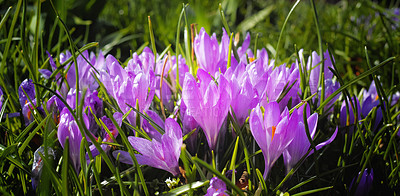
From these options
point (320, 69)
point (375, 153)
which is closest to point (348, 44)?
point (320, 69)

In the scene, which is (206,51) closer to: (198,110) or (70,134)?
(198,110)

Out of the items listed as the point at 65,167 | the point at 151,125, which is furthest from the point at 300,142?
the point at 65,167

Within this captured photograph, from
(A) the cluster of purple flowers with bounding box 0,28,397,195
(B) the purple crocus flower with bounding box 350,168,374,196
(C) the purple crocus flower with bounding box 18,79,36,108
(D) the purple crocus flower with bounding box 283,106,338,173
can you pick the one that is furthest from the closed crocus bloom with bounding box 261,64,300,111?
(C) the purple crocus flower with bounding box 18,79,36,108

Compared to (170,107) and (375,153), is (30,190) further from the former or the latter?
(375,153)

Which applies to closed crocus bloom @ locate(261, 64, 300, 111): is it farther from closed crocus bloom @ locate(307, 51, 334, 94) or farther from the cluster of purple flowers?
closed crocus bloom @ locate(307, 51, 334, 94)

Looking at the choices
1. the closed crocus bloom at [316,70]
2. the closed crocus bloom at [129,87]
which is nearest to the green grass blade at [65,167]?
the closed crocus bloom at [129,87]

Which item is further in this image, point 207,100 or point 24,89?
point 24,89

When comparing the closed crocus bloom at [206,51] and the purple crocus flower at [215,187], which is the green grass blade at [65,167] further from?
the closed crocus bloom at [206,51]
